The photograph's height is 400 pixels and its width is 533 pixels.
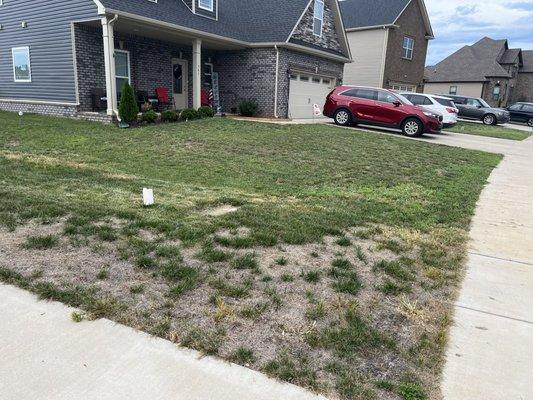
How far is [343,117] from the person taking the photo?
17.7 m

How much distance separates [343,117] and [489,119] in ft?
50.7

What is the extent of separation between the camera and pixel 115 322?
9.39 ft

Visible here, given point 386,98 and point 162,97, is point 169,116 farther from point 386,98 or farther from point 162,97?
point 386,98

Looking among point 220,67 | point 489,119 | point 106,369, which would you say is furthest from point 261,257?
point 489,119

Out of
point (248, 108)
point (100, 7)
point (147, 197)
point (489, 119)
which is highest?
point (100, 7)

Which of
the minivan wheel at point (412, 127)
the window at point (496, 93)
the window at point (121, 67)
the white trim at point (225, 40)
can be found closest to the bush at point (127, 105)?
the white trim at point (225, 40)

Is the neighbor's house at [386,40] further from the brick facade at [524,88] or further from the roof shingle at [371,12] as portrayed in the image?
the brick facade at [524,88]

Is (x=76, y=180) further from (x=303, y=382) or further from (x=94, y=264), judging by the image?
(x=303, y=382)

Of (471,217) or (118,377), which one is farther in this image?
(471,217)

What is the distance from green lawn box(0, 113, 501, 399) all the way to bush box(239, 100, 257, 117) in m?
10.5

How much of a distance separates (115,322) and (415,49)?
32.1 metres

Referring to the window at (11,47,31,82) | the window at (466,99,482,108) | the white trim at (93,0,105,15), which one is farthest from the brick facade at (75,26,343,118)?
the window at (466,99,482,108)

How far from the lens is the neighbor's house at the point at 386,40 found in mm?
27766

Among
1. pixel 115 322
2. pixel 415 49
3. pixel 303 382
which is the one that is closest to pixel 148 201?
pixel 115 322
